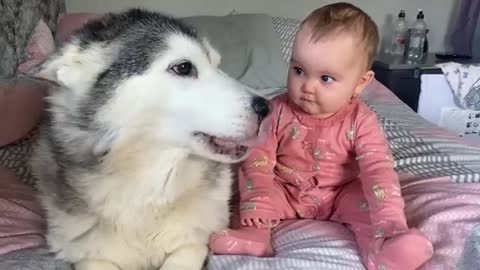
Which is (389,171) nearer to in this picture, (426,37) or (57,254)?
(57,254)

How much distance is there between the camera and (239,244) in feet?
3.79

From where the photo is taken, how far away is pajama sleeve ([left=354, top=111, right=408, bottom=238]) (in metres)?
1.14

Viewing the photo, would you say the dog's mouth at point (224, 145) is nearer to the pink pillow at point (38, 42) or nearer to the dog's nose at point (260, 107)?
the dog's nose at point (260, 107)

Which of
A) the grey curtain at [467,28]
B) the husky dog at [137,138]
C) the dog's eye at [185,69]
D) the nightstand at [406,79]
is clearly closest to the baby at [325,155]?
the husky dog at [137,138]

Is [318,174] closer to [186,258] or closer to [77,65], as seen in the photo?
[186,258]

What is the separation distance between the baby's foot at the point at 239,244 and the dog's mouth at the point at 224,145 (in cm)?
17

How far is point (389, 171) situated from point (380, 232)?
0.55 feet

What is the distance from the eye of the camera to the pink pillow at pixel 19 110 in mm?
1725

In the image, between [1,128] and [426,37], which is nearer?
[1,128]

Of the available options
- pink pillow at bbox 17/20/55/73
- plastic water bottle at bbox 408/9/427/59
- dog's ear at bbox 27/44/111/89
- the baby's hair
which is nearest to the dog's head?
dog's ear at bbox 27/44/111/89

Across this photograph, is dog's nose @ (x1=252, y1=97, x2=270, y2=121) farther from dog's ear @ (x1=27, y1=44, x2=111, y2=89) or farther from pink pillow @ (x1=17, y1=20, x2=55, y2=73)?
pink pillow @ (x1=17, y1=20, x2=55, y2=73)

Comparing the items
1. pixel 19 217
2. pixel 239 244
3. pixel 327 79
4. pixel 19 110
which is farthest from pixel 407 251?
pixel 19 110

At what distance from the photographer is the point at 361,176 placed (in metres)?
1.27

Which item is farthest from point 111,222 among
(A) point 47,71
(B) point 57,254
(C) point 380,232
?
(C) point 380,232
